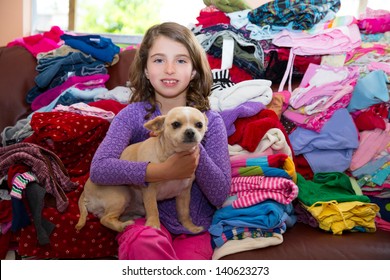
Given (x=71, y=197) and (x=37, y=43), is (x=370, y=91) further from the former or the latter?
(x=37, y=43)

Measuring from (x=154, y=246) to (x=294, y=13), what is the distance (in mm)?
1573

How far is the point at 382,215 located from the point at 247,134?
75 centimetres

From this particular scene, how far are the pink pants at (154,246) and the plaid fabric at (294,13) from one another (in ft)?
4.57

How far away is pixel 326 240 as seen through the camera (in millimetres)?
1494

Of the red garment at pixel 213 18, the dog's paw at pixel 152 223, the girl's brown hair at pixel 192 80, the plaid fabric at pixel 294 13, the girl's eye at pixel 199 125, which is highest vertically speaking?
the plaid fabric at pixel 294 13

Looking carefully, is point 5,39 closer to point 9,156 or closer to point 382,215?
point 9,156

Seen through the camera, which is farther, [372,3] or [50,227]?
[372,3]

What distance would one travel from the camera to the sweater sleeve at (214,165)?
144 centimetres

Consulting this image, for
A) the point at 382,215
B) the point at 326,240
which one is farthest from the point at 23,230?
the point at 382,215

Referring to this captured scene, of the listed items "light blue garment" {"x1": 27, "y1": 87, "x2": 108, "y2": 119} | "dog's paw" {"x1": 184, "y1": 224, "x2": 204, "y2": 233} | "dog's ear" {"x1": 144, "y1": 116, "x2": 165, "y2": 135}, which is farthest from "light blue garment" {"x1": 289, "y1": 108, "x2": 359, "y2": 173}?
"light blue garment" {"x1": 27, "y1": 87, "x2": 108, "y2": 119}

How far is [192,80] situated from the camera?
1676 mm

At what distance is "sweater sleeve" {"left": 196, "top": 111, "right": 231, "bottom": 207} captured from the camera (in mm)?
1442

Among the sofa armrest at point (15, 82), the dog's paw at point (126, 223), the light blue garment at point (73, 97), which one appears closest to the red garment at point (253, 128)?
the dog's paw at point (126, 223)

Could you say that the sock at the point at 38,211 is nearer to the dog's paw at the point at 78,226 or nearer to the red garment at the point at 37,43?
the dog's paw at the point at 78,226
